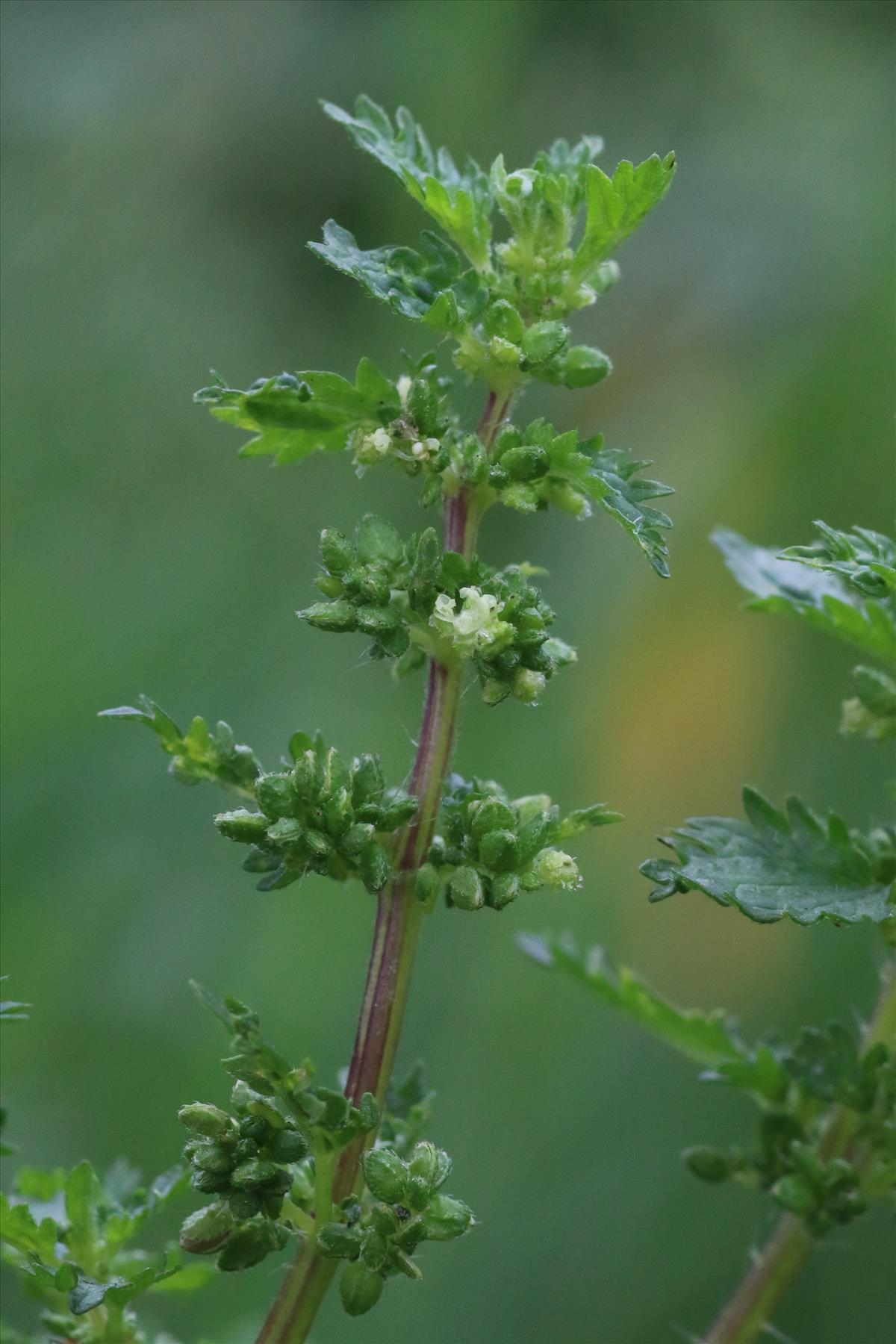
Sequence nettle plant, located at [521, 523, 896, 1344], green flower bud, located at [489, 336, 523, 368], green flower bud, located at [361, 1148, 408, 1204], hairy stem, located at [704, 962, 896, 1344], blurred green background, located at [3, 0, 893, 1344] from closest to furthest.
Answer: green flower bud, located at [361, 1148, 408, 1204] < green flower bud, located at [489, 336, 523, 368] < nettle plant, located at [521, 523, 896, 1344] < hairy stem, located at [704, 962, 896, 1344] < blurred green background, located at [3, 0, 893, 1344]

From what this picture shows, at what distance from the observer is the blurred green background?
2.42 m

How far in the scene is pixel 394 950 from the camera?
36.2 inches

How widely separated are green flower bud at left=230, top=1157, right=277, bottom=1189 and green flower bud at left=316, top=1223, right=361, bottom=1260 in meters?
0.04

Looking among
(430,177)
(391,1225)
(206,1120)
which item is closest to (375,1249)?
(391,1225)

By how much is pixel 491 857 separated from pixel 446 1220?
21cm

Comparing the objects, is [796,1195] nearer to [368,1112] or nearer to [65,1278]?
[368,1112]

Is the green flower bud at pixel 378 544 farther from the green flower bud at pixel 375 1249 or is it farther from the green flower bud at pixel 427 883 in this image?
the green flower bud at pixel 375 1249

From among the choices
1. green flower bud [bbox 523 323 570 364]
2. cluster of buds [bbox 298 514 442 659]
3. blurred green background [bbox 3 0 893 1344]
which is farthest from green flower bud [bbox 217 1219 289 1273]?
blurred green background [bbox 3 0 893 1344]

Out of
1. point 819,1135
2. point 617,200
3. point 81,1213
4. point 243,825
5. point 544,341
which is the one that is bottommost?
point 81,1213

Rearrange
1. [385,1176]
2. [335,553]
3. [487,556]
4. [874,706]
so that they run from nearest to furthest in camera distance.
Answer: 1. [385,1176]
2. [335,553]
3. [874,706]
4. [487,556]

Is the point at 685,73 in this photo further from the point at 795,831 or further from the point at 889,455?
the point at 795,831

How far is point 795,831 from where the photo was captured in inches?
43.8

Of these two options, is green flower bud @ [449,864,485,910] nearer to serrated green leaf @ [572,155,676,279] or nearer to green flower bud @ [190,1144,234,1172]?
green flower bud @ [190,1144,234,1172]

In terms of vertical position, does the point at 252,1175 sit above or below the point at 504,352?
below
